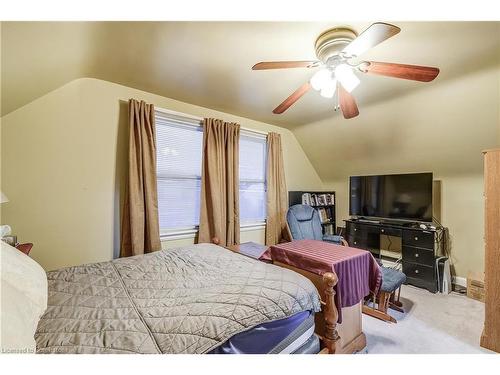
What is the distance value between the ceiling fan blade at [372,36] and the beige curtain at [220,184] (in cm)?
186

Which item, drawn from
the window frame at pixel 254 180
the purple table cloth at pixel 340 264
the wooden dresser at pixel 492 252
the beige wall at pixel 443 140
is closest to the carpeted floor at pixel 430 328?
the wooden dresser at pixel 492 252

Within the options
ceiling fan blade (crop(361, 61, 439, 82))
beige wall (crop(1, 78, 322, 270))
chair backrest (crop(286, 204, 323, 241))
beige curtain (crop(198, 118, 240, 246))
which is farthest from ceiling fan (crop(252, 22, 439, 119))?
chair backrest (crop(286, 204, 323, 241))

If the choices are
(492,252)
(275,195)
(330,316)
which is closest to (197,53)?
(330,316)

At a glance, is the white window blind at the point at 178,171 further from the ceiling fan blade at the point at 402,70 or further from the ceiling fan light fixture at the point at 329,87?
the ceiling fan blade at the point at 402,70

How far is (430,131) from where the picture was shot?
8.80ft

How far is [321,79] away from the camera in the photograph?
4.84 ft

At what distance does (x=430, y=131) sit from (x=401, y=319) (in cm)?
208

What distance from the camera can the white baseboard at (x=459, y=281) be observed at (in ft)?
9.44

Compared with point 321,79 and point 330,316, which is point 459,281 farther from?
point 321,79
